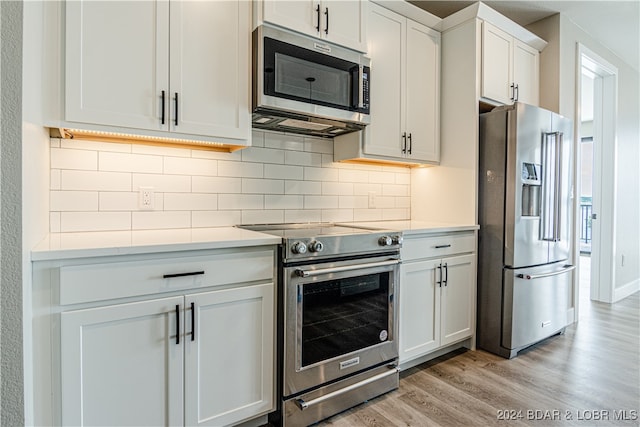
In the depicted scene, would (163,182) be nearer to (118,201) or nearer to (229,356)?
(118,201)

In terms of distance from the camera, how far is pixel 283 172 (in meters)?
2.45

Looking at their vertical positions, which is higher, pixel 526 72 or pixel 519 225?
pixel 526 72

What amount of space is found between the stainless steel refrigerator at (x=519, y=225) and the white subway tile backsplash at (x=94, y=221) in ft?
7.80

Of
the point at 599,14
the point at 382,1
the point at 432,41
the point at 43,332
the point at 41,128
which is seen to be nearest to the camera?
the point at 43,332

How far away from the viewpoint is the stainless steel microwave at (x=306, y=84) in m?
1.90

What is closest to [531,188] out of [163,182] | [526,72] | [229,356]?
[526,72]

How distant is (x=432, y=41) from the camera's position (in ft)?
9.25

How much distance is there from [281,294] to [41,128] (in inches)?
47.5

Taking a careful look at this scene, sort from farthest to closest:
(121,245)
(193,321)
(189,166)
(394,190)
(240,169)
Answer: (394,190) → (240,169) → (189,166) → (193,321) → (121,245)

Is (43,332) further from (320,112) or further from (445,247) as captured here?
(445,247)

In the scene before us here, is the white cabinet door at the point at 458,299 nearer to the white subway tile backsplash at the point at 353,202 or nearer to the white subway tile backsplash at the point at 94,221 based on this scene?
the white subway tile backsplash at the point at 353,202

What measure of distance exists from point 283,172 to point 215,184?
470mm

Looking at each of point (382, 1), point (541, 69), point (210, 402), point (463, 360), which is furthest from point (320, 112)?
point (541, 69)

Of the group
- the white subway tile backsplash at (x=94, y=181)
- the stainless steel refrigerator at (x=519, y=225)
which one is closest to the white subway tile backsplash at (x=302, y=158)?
the white subway tile backsplash at (x=94, y=181)
